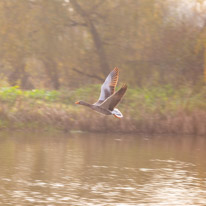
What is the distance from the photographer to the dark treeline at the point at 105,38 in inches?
857

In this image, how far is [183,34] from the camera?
21750 millimetres

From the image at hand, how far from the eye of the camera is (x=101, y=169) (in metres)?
13.3

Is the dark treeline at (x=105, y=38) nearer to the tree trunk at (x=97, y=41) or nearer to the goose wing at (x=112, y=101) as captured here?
the tree trunk at (x=97, y=41)

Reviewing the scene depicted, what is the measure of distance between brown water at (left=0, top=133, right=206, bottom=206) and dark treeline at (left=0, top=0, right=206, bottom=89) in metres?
3.86

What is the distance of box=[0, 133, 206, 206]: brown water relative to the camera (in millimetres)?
10305

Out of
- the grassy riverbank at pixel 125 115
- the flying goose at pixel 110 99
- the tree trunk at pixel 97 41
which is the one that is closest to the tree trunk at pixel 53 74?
the tree trunk at pixel 97 41

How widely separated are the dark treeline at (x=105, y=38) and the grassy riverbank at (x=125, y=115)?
1687mm

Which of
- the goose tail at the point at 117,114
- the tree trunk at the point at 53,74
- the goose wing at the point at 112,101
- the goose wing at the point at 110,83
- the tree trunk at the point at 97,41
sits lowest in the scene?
the goose tail at the point at 117,114

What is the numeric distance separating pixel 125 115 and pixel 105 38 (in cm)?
422

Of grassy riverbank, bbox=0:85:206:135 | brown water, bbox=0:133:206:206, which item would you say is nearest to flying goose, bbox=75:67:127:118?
brown water, bbox=0:133:206:206

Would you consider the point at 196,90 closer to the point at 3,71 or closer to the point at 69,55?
the point at 69,55

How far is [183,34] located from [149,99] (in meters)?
3.16

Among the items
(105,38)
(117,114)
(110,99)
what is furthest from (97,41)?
(110,99)

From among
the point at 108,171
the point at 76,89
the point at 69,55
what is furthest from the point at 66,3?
the point at 108,171
